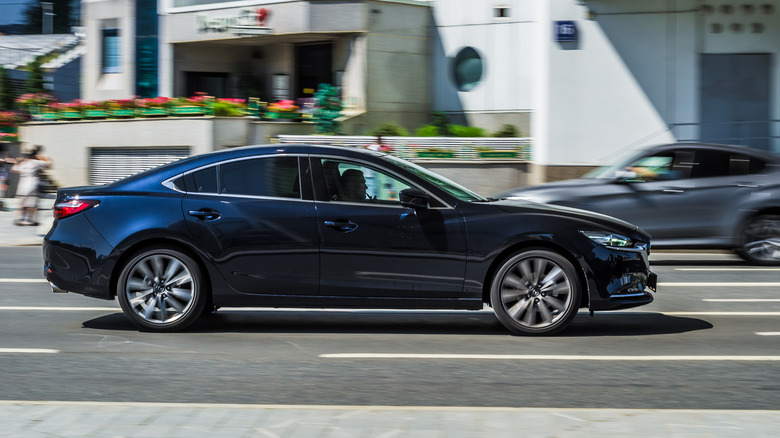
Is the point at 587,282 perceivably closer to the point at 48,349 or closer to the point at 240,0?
the point at 48,349

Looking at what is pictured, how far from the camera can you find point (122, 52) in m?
33.2

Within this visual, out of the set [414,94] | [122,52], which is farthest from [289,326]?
[122,52]

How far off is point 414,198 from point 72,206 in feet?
8.84

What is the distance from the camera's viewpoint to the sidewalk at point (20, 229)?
17.2 metres

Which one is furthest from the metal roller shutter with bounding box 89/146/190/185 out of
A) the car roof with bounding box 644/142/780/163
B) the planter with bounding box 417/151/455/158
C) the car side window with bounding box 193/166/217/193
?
the car side window with bounding box 193/166/217/193

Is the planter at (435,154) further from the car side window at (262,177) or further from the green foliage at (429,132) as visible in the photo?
the car side window at (262,177)

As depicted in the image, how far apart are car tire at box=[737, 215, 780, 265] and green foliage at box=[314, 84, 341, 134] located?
1550cm

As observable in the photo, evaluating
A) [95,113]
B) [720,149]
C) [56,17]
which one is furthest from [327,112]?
[56,17]

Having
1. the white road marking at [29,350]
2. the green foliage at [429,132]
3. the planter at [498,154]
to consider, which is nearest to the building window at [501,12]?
the green foliage at [429,132]

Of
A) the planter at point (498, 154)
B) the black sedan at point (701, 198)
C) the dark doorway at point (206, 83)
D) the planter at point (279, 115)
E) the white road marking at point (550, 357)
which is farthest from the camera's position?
the dark doorway at point (206, 83)

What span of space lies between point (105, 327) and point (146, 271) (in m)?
0.76

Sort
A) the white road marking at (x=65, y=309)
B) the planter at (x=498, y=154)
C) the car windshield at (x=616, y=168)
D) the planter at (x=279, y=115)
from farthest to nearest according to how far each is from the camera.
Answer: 1. the planter at (x=279, y=115)
2. the planter at (x=498, y=154)
3. the car windshield at (x=616, y=168)
4. the white road marking at (x=65, y=309)

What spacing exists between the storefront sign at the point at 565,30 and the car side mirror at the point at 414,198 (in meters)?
14.9

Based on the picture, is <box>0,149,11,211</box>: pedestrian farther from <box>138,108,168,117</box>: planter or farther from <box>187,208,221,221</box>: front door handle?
<box>187,208,221,221</box>: front door handle
